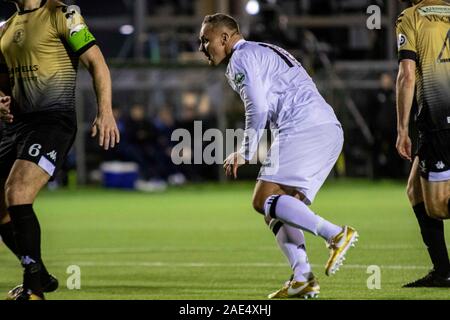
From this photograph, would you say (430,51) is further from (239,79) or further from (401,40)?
(239,79)

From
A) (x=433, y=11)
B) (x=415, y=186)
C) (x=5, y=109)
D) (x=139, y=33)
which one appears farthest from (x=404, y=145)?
(x=139, y=33)

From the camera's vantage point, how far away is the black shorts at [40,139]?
862 cm

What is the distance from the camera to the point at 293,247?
9039 millimetres

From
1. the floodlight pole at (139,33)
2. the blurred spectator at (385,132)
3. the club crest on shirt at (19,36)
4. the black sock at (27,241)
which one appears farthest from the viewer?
the floodlight pole at (139,33)

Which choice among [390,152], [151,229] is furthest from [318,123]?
[390,152]

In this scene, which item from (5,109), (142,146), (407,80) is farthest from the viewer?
(142,146)

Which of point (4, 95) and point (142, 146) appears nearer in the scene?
point (4, 95)

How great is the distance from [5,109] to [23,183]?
2.04 ft

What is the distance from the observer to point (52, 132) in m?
8.72

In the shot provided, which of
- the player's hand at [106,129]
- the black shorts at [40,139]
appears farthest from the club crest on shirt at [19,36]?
the player's hand at [106,129]

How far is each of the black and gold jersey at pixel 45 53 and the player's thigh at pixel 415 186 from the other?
2.80 meters

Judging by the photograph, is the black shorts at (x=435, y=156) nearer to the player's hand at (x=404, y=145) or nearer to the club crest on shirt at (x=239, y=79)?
the player's hand at (x=404, y=145)

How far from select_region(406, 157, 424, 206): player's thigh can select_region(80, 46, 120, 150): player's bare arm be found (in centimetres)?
255
